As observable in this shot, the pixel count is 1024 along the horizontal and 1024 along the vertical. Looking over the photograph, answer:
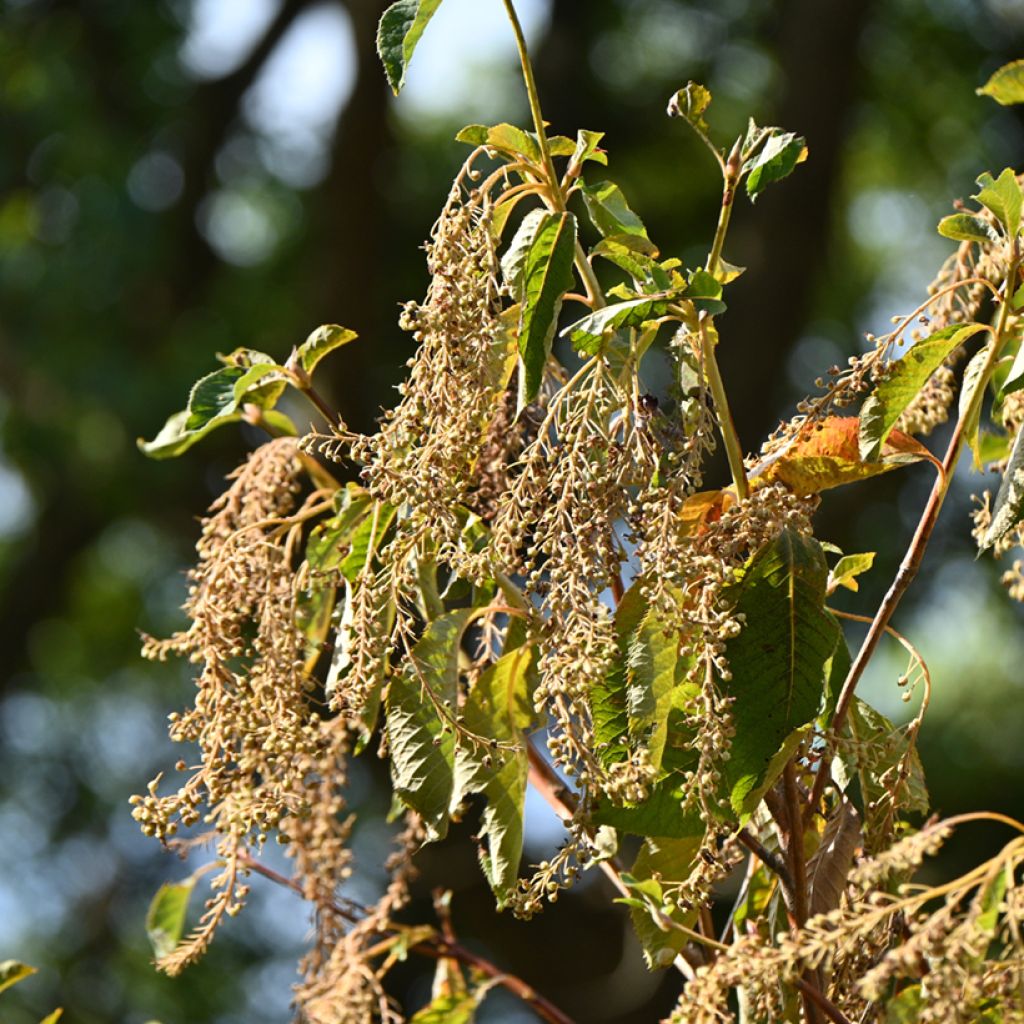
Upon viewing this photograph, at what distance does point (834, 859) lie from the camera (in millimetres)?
506

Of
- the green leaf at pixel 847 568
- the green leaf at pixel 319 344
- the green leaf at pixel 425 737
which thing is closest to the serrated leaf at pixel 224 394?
the green leaf at pixel 319 344

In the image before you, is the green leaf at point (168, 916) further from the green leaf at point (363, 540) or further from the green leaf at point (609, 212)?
the green leaf at point (609, 212)

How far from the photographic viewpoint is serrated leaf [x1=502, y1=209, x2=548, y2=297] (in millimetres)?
475

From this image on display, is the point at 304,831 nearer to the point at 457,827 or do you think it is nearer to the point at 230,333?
the point at 457,827

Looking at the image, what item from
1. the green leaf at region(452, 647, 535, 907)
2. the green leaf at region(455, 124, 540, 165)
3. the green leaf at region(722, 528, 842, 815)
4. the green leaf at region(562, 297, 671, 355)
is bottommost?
the green leaf at region(452, 647, 535, 907)

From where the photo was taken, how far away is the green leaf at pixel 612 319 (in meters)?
0.44

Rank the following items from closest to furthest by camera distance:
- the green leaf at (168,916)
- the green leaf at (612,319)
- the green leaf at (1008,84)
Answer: the green leaf at (612,319) → the green leaf at (1008,84) → the green leaf at (168,916)

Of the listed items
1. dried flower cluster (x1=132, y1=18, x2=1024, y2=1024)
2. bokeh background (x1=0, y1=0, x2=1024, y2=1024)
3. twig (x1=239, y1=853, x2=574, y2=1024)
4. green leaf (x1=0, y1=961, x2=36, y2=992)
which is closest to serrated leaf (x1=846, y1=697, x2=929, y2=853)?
dried flower cluster (x1=132, y1=18, x2=1024, y2=1024)

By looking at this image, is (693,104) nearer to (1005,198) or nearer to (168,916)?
(1005,198)

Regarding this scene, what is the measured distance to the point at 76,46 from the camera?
14.1ft

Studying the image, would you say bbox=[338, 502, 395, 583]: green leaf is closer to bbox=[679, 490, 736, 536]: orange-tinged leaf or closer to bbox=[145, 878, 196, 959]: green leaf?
bbox=[679, 490, 736, 536]: orange-tinged leaf

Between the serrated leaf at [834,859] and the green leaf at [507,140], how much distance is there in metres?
0.26

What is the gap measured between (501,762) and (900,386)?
0.65ft

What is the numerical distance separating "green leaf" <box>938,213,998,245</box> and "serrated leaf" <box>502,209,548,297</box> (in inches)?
5.8
